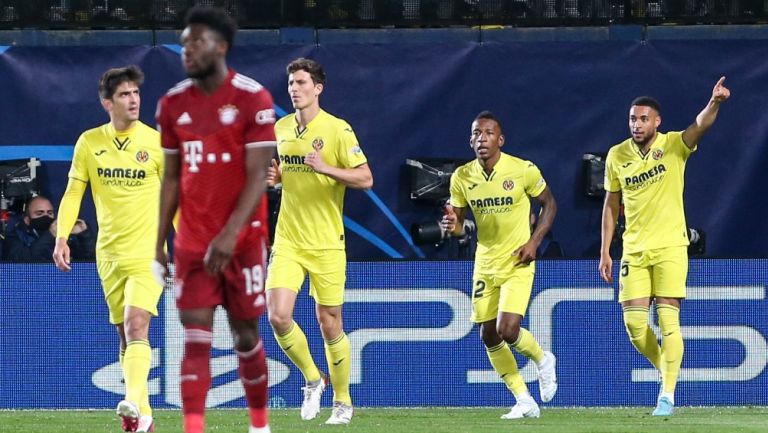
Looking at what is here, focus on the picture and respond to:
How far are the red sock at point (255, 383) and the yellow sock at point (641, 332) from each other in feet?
15.1

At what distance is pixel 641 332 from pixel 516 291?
951 mm

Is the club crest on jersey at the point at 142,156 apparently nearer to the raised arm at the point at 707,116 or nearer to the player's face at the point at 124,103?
the player's face at the point at 124,103

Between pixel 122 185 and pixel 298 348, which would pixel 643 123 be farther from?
pixel 122 185

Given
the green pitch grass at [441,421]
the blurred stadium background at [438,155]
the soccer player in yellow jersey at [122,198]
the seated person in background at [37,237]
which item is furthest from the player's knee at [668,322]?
the seated person in background at [37,237]

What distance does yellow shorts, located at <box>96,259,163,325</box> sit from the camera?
9133 mm

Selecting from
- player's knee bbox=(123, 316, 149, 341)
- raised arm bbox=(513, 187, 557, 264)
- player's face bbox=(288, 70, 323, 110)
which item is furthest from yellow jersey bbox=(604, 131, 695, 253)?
player's knee bbox=(123, 316, 149, 341)

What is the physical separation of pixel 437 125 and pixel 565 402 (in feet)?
8.72

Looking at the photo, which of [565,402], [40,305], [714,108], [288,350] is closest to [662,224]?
[714,108]

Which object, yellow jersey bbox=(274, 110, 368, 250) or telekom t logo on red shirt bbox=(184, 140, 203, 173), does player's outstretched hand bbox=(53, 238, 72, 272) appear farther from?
telekom t logo on red shirt bbox=(184, 140, 203, 173)

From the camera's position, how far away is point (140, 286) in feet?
30.0

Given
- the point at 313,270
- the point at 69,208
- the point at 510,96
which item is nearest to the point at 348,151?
the point at 313,270

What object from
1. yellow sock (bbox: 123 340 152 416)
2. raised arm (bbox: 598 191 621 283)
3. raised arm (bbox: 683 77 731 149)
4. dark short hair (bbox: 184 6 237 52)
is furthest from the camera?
raised arm (bbox: 598 191 621 283)

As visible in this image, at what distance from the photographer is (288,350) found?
1020 cm

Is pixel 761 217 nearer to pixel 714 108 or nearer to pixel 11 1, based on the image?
pixel 714 108
